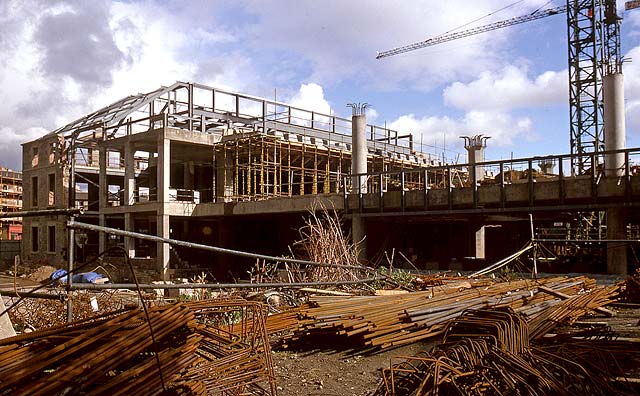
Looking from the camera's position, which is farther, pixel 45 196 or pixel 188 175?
pixel 45 196

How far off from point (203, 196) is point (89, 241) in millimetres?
7293

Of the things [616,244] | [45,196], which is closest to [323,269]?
[616,244]

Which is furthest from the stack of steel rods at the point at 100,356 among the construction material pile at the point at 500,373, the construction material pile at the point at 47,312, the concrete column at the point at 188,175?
the concrete column at the point at 188,175

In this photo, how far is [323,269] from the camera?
11.6 meters

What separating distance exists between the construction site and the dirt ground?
0.11 feet

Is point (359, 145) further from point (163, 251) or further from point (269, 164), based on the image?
point (163, 251)

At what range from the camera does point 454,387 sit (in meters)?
3.81

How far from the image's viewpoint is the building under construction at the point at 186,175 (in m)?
28.4

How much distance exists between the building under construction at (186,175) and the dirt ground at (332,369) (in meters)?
16.9

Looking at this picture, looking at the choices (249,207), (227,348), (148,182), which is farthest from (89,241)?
(227,348)

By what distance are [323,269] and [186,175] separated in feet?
82.5

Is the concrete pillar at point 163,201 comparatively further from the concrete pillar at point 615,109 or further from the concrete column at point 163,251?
the concrete pillar at point 615,109

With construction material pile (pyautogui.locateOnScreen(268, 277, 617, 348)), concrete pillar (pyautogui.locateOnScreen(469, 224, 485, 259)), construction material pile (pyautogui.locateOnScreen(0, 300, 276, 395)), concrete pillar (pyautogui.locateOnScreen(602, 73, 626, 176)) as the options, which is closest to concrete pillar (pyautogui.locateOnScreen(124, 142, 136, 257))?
concrete pillar (pyautogui.locateOnScreen(469, 224, 485, 259))

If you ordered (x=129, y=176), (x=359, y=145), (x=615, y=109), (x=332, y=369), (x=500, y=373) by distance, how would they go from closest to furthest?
1. (x=500, y=373)
2. (x=332, y=369)
3. (x=615, y=109)
4. (x=359, y=145)
5. (x=129, y=176)
